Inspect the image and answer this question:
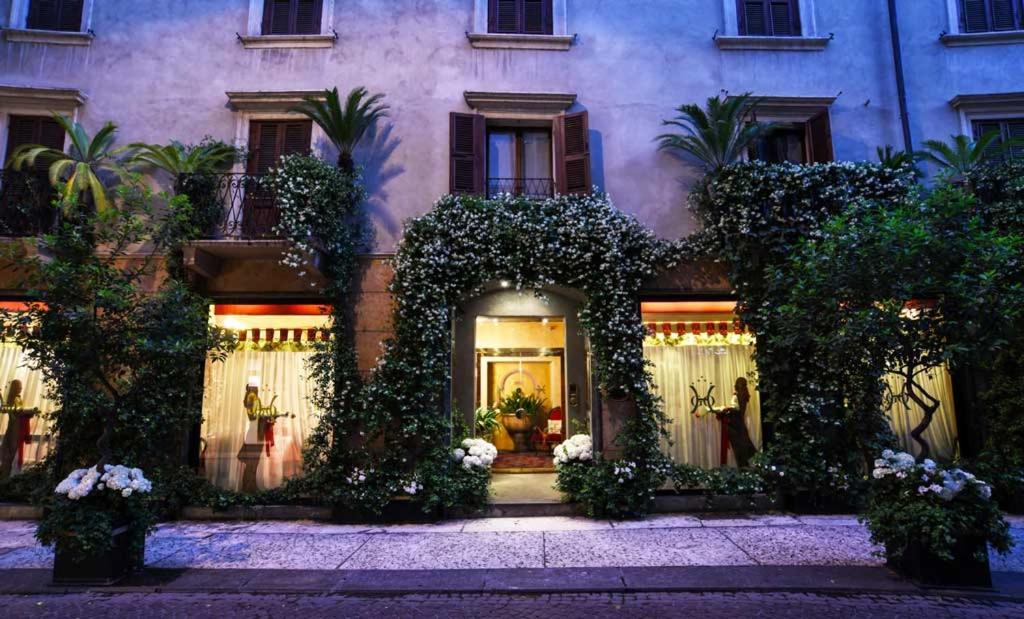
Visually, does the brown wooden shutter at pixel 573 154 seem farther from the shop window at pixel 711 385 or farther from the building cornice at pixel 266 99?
the building cornice at pixel 266 99

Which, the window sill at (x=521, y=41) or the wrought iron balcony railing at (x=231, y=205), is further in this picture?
the window sill at (x=521, y=41)

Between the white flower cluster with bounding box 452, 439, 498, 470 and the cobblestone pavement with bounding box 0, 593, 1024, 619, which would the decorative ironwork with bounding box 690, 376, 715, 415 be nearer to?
the white flower cluster with bounding box 452, 439, 498, 470

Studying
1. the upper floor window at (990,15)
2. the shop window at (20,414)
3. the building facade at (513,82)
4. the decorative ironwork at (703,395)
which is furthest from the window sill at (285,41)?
the upper floor window at (990,15)

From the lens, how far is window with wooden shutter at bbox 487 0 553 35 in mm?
10703

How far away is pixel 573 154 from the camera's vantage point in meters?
9.98

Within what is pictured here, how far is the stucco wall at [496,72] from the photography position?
33.3 feet

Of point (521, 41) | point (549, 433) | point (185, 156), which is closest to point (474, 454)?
point (549, 433)

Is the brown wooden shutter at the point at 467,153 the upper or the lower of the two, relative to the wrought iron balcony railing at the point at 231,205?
upper

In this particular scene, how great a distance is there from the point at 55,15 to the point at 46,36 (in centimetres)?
52

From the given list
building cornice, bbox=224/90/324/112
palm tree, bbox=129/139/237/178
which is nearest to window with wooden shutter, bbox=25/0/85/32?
palm tree, bbox=129/139/237/178

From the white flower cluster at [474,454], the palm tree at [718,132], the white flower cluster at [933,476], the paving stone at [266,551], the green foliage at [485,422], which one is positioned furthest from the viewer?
the green foliage at [485,422]

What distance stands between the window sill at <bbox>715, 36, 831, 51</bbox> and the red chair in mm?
7928

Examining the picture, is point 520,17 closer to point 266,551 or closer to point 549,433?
point 549,433

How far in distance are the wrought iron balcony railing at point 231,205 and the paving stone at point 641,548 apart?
19.9ft
